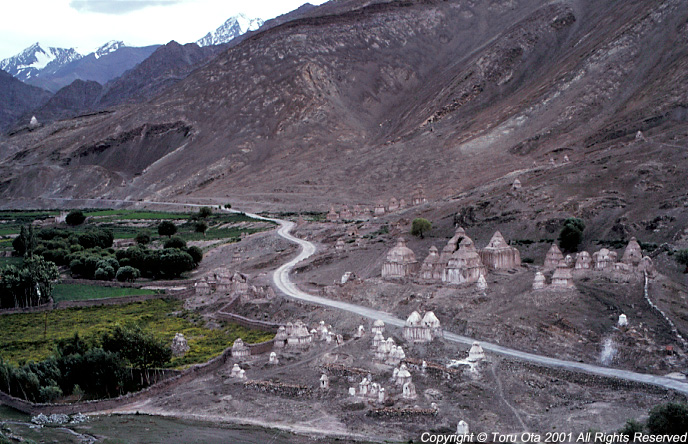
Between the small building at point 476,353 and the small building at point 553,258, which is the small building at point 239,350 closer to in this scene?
the small building at point 476,353

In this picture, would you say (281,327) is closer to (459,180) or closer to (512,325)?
(512,325)

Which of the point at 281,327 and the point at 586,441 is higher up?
the point at 281,327

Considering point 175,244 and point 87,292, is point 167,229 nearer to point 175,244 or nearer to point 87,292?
point 175,244

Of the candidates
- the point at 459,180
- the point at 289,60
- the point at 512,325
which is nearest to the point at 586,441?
the point at 512,325

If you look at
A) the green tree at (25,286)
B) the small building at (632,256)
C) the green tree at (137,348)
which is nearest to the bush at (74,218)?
the green tree at (25,286)

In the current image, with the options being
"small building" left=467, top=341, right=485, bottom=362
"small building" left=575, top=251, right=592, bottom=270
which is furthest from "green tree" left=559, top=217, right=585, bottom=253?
"small building" left=467, top=341, right=485, bottom=362

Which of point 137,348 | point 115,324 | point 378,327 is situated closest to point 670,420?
point 378,327
